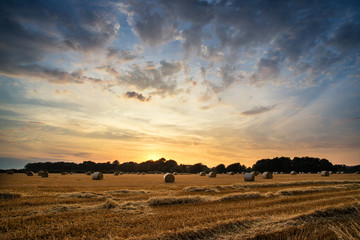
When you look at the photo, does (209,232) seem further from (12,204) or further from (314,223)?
(12,204)

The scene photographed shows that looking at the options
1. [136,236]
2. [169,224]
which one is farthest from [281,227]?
[136,236]

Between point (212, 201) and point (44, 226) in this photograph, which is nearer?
point (44, 226)

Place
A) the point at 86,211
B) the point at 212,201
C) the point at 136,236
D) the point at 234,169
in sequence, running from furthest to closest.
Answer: the point at 234,169, the point at 212,201, the point at 86,211, the point at 136,236

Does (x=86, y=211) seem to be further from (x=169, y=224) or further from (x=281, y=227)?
A: (x=281, y=227)

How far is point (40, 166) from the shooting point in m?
106

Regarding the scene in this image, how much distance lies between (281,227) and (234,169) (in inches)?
4558

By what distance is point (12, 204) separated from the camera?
1122cm

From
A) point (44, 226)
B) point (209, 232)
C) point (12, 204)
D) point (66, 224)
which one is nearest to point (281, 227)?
point (209, 232)

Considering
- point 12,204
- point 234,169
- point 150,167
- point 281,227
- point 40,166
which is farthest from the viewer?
point 150,167

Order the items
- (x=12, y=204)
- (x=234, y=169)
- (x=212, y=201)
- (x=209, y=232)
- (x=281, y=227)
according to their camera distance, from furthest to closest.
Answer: (x=234, y=169) < (x=212, y=201) < (x=12, y=204) < (x=281, y=227) < (x=209, y=232)

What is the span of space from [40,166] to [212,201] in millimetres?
115565

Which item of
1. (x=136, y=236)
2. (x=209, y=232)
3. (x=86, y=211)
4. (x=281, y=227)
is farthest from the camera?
(x=86, y=211)

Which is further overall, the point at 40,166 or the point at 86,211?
the point at 40,166

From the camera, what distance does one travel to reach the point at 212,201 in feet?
42.2
